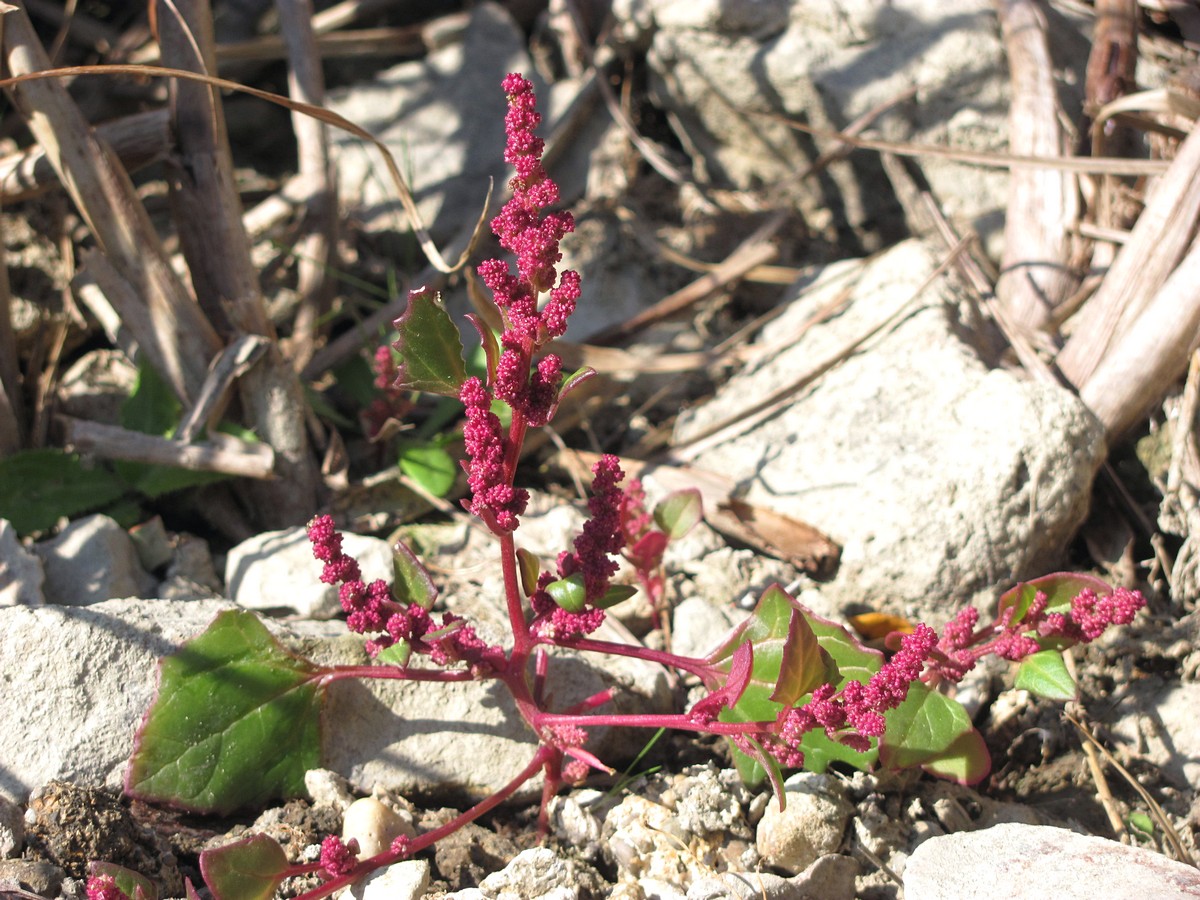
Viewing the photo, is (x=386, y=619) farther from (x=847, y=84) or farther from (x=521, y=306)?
(x=847, y=84)

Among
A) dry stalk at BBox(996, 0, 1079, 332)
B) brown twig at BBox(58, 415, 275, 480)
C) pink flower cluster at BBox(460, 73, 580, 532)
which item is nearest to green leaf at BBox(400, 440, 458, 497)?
brown twig at BBox(58, 415, 275, 480)

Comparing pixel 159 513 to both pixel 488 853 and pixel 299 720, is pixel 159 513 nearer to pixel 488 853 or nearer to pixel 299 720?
pixel 299 720

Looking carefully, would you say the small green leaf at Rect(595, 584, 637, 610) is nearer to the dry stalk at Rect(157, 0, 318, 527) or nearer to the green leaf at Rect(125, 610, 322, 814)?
the green leaf at Rect(125, 610, 322, 814)

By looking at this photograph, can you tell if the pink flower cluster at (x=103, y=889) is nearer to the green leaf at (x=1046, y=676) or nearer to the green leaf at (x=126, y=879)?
the green leaf at (x=126, y=879)

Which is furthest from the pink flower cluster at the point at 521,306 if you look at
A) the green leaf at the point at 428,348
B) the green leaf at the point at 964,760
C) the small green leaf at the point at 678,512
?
the green leaf at the point at 964,760

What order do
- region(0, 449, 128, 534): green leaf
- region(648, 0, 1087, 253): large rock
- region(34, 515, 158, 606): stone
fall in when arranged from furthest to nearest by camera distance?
region(648, 0, 1087, 253): large rock < region(0, 449, 128, 534): green leaf < region(34, 515, 158, 606): stone

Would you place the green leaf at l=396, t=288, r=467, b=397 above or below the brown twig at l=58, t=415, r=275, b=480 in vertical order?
above
